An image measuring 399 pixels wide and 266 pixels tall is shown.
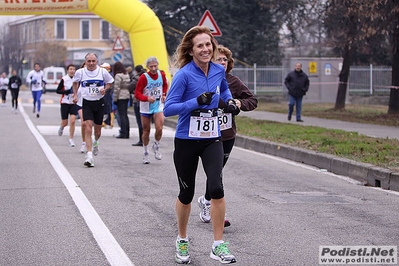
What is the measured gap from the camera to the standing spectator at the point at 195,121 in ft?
20.6

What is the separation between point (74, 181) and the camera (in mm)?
11258

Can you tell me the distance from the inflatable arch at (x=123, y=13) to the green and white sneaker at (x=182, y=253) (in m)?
18.2

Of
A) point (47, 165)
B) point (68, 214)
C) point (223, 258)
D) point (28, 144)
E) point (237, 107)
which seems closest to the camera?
point (223, 258)

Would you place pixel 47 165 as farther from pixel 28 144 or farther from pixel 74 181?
pixel 28 144

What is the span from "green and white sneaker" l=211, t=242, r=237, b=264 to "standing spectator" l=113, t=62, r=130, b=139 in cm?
1343

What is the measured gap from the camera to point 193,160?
254 inches

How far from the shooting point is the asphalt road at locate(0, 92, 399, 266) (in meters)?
6.79

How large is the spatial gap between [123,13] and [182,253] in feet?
63.7

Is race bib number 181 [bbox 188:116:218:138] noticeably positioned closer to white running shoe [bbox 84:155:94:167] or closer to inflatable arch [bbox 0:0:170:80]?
white running shoe [bbox 84:155:94:167]

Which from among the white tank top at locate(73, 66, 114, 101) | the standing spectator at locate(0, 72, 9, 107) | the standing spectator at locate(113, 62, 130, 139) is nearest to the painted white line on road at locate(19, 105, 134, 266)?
the white tank top at locate(73, 66, 114, 101)

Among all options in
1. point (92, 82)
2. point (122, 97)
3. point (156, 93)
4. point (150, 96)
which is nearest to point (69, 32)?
point (122, 97)

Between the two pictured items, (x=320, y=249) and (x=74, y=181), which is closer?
(x=320, y=249)

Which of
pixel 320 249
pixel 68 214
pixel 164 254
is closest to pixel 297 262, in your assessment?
pixel 320 249

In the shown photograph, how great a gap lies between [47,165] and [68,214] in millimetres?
4862
